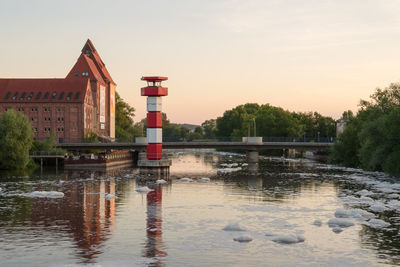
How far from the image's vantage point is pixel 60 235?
39.3 m

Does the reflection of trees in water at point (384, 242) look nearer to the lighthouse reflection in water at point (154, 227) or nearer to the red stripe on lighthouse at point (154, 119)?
the lighthouse reflection in water at point (154, 227)

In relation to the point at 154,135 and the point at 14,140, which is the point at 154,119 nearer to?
the point at 154,135

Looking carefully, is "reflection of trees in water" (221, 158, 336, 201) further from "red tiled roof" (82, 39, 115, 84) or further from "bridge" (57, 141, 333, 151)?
"red tiled roof" (82, 39, 115, 84)

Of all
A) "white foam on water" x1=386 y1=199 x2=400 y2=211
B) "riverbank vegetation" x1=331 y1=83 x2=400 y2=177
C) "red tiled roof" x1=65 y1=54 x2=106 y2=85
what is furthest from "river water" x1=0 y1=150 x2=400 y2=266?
"red tiled roof" x1=65 y1=54 x2=106 y2=85

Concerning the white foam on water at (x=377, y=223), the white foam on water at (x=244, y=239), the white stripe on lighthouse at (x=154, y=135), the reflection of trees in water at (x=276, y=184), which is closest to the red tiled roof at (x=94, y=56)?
the white stripe on lighthouse at (x=154, y=135)

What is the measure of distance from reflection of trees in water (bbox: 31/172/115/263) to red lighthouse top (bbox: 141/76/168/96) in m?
38.7

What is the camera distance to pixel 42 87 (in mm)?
162625

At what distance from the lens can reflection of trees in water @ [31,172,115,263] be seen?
37.0 metres

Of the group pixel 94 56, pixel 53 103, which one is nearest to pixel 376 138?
pixel 53 103

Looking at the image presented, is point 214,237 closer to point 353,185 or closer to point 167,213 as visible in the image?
point 167,213

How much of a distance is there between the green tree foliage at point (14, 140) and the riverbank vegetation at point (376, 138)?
62028 mm

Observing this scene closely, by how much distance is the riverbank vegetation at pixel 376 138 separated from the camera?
286 ft

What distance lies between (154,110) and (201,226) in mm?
66521

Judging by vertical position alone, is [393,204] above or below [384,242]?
above
